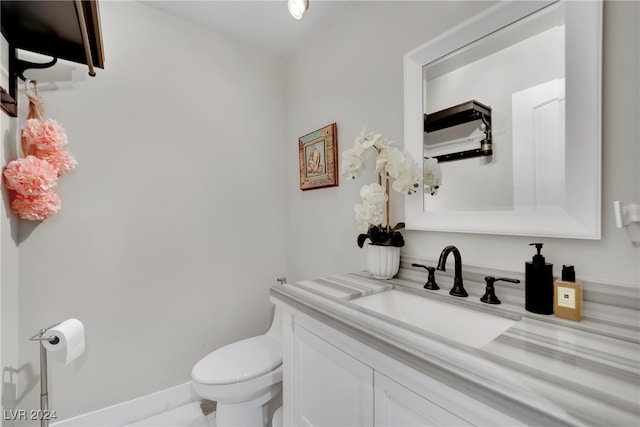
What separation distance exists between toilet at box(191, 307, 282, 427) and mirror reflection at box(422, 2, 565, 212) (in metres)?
1.14

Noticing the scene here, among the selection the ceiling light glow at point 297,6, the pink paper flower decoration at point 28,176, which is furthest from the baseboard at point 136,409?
the ceiling light glow at point 297,6

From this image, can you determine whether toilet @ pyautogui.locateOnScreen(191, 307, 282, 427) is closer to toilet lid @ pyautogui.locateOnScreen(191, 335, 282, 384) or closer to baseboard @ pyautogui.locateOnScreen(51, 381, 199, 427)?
toilet lid @ pyautogui.locateOnScreen(191, 335, 282, 384)

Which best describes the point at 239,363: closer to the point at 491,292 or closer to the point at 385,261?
the point at 385,261

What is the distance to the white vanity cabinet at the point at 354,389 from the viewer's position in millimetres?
567

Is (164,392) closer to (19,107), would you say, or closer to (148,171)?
(148,171)

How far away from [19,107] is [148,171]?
0.59 metres

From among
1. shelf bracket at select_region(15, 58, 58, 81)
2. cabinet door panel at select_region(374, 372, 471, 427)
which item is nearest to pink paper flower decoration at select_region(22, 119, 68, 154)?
shelf bracket at select_region(15, 58, 58, 81)

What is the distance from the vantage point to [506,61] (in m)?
0.96

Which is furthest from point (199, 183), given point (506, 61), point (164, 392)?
point (506, 61)

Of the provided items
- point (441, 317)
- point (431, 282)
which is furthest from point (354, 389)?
point (431, 282)

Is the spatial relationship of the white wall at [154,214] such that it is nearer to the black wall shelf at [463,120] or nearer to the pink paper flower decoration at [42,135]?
the pink paper flower decoration at [42,135]

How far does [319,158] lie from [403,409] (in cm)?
142

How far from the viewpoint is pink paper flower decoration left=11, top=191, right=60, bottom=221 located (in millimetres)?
1229

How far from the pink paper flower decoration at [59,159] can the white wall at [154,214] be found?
93mm
